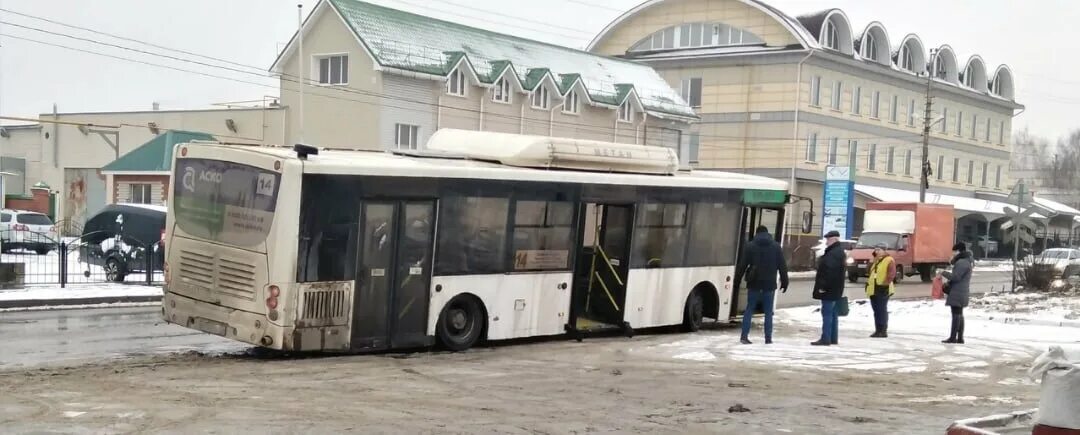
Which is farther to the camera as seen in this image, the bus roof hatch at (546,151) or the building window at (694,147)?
the building window at (694,147)

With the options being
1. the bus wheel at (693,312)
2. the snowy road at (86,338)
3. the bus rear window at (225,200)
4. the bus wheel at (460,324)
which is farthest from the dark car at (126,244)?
the bus wheel at (693,312)

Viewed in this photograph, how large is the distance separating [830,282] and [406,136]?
29775mm

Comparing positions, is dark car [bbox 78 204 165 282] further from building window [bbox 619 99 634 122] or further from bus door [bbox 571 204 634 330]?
building window [bbox 619 99 634 122]

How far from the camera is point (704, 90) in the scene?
60812 millimetres

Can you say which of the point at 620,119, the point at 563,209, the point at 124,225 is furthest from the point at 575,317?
the point at 620,119

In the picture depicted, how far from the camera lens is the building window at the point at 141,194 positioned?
4462 cm

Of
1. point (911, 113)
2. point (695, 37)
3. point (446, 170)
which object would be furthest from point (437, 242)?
point (911, 113)

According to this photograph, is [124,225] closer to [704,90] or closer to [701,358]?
[701,358]

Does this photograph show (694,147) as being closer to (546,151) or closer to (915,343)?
(915,343)

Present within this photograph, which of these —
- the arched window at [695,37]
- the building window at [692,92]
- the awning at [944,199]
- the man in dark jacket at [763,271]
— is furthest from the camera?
the building window at [692,92]

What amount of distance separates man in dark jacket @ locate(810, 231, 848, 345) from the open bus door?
1776 millimetres

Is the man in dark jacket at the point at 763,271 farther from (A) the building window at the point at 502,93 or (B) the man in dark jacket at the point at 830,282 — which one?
(A) the building window at the point at 502,93

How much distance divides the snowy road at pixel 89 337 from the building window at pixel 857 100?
158ft

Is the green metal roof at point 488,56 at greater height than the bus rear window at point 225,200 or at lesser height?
greater
